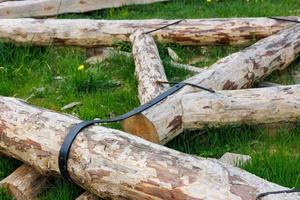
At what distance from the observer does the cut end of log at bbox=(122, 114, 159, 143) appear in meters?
4.56

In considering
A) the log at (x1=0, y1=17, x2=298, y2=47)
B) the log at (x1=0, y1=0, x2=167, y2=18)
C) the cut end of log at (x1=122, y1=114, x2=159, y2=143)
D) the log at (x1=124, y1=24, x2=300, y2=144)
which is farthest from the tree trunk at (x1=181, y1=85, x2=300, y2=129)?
the log at (x1=0, y1=0, x2=167, y2=18)

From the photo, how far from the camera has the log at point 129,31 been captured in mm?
6879

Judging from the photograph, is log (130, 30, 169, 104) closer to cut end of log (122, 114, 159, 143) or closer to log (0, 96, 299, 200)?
cut end of log (122, 114, 159, 143)

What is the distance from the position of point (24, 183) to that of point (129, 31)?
3.07 meters

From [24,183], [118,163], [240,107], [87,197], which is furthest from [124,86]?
[118,163]

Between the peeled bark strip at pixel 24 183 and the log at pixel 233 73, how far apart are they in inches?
31.9

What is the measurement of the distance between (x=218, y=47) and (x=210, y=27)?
0.30 metres

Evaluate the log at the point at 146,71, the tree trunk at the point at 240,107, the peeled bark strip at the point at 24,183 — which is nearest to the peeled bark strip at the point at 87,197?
the peeled bark strip at the point at 24,183

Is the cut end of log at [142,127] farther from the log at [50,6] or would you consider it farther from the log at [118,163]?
the log at [50,6]

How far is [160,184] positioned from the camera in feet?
11.9

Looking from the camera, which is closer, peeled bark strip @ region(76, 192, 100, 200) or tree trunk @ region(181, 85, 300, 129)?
peeled bark strip @ region(76, 192, 100, 200)

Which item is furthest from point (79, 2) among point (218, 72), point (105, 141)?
point (105, 141)

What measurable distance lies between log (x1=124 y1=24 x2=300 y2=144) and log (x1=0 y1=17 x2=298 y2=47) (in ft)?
1.47

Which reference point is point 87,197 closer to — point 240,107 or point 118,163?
point 118,163
